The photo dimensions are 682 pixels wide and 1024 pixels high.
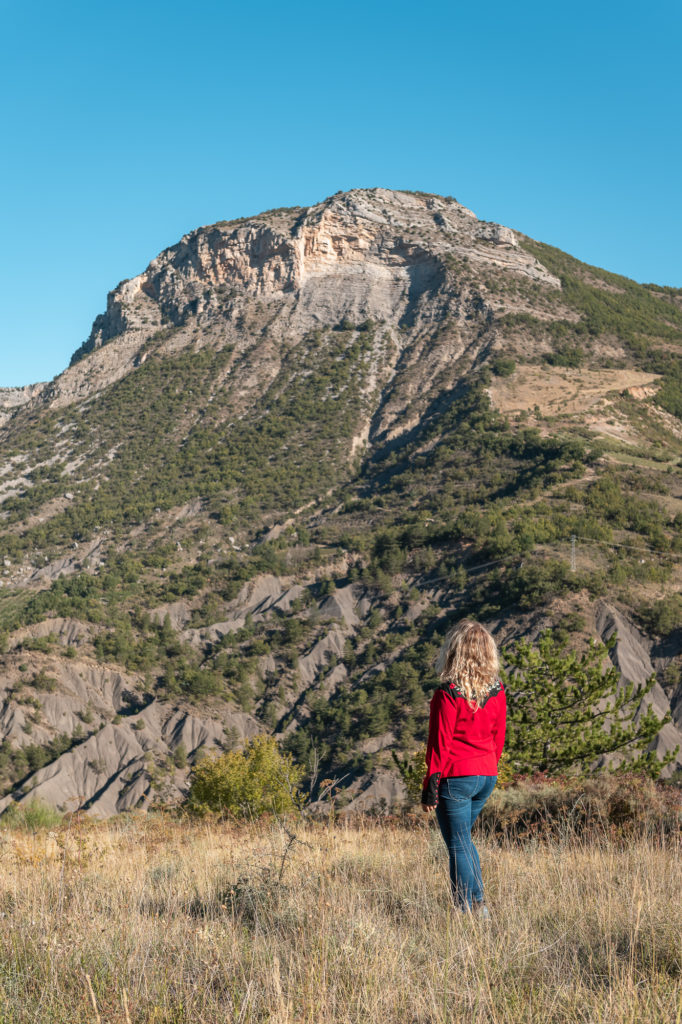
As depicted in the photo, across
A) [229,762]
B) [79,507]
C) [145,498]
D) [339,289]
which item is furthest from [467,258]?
[229,762]

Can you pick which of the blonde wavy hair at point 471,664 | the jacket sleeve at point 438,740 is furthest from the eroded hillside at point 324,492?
the blonde wavy hair at point 471,664

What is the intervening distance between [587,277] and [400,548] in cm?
6516

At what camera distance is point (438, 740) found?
372 centimetres

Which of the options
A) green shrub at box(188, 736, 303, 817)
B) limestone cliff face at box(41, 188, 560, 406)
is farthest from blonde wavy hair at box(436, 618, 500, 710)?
limestone cliff face at box(41, 188, 560, 406)

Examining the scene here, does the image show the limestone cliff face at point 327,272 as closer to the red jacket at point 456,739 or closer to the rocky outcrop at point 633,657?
the rocky outcrop at point 633,657

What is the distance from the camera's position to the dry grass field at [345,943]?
244 centimetres

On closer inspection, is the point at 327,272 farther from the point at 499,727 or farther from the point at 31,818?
the point at 499,727

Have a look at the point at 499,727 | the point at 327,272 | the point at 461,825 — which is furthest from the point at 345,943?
the point at 327,272

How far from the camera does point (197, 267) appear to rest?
9369 cm

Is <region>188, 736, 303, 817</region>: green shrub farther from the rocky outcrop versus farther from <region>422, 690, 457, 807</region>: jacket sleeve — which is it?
the rocky outcrop

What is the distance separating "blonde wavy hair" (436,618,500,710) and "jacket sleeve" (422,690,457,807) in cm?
11

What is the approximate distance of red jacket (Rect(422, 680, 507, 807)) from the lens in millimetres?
3721

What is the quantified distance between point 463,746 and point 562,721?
32.5 feet

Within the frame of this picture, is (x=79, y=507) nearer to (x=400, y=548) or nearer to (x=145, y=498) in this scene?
(x=145, y=498)
